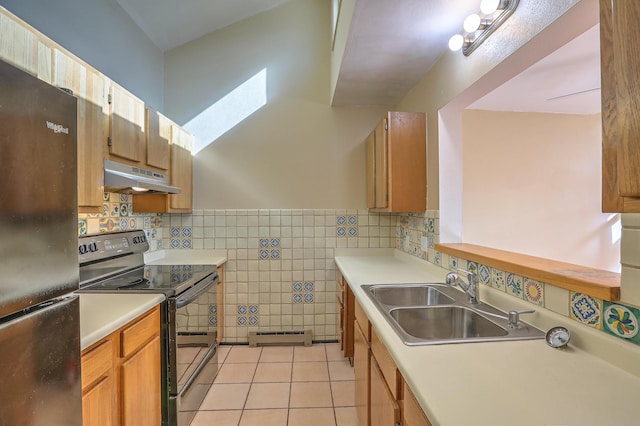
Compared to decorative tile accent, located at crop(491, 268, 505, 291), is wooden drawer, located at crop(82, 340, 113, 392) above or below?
below

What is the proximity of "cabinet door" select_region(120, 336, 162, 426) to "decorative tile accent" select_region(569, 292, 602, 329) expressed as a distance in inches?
70.2

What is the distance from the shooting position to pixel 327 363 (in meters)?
2.49

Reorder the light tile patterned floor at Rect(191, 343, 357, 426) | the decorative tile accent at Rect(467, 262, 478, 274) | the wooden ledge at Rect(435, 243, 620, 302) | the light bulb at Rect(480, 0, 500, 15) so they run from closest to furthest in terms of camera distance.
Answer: the wooden ledge at Rect(435, 243, 620, 302)
the light bulb at Rect(480, 0, 500, 15)
the decorative tile accent at Rect(467, 262, 478, 274)
the light tile patterned floor at Rect(191, 343, 357, 426)

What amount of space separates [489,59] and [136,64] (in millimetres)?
2578

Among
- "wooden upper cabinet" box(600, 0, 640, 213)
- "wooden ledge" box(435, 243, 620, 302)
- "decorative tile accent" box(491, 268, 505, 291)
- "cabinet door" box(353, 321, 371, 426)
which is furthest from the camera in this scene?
"cabinet door" box(353, 321, 371, 426)

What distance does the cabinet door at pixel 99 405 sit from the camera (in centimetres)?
108

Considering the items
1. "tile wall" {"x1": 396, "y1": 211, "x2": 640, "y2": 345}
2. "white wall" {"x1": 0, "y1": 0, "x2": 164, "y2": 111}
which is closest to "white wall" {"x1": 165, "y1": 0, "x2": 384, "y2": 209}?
"white wall" {"x1": 0, "y1": 0, "x2": 164, "y2": 111}

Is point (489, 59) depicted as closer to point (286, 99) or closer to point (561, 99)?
point (561, 99)

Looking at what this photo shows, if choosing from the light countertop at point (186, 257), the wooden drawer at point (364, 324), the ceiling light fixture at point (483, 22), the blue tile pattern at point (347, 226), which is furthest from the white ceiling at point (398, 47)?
the light countertop at point (186, 257)

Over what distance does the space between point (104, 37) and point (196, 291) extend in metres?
1.87

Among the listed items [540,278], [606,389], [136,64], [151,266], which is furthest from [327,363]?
[136,64]

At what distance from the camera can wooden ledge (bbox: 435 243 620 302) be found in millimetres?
882

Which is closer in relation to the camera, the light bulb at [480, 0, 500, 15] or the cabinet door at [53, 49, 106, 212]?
the light bulb at [480, 0, 500, 15]

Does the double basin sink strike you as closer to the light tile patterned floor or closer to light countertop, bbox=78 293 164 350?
the light tile patterned floor
